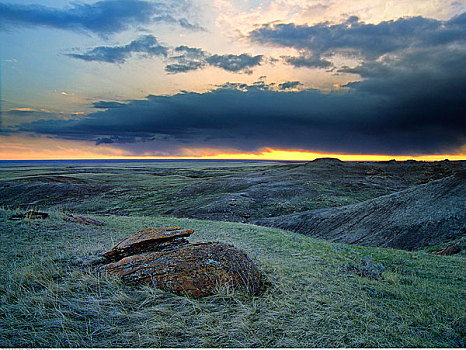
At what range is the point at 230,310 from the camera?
5.04 m

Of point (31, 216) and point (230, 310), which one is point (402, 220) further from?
point (31, 216)

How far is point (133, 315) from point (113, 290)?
109cm

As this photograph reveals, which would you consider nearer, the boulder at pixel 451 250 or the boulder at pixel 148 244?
the boulder at pixel 148 244

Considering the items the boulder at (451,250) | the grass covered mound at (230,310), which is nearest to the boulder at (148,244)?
the grass covered mound at (230,310)

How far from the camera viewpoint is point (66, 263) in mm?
7059

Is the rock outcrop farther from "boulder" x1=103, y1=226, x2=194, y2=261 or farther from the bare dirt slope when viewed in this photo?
the bare dirt slope

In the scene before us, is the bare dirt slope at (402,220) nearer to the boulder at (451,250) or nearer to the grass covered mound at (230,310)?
the boulder at (451,250)

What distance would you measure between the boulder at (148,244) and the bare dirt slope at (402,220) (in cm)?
1510

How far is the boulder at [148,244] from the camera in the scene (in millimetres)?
7125

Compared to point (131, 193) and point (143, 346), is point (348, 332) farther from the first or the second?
point (131, 193)

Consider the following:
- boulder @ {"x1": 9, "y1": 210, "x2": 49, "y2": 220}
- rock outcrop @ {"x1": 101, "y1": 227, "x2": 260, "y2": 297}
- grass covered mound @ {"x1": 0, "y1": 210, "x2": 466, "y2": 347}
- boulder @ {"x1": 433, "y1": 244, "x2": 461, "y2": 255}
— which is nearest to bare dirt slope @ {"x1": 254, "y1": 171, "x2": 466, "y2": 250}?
boulder @ {"x1": 433, "y1": 244, "x2": 461, "y2": 255}

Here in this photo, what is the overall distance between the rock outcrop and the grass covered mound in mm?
247

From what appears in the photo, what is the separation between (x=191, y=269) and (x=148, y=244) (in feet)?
6.80

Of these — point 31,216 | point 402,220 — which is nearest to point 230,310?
point 31,216
